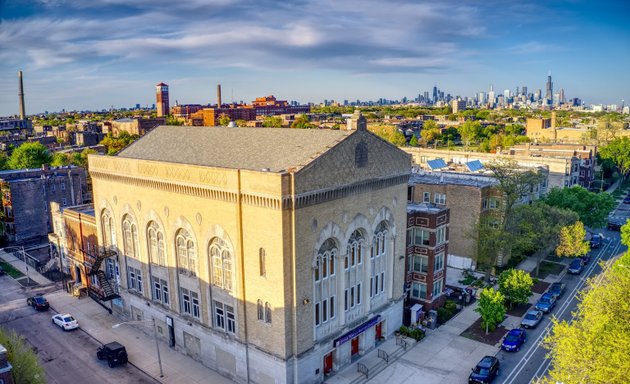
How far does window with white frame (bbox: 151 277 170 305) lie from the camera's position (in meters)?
43.1

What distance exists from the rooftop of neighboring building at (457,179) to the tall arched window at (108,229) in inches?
1425

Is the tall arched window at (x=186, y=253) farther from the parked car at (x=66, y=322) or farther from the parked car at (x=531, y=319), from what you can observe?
the parked car at (x=531, y=319)

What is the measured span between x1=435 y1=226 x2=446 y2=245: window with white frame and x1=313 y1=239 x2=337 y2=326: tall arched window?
15.0 meters

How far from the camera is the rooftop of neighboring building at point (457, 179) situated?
62.3 metres

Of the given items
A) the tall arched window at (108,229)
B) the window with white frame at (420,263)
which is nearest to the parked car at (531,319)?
the window with white frame at (420,263)

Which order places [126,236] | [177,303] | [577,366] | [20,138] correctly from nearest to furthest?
[577,366] < [177,303] < [126,236] < [20,138]

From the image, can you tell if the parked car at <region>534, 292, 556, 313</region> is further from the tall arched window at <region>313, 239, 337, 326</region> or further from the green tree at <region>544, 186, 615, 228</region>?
the tall arched window at <region>313, 239, 337, 326</region>

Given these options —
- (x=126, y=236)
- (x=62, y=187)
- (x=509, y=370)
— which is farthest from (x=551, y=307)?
(x=62, y=187)

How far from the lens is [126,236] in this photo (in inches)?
1831

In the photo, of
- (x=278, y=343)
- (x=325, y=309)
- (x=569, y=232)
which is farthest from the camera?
Answer: (x=569, y=232)

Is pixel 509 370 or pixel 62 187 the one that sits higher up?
pixel 62 187

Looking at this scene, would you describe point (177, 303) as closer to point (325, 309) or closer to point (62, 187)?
point (325, 309)

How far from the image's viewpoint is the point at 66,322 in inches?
1838

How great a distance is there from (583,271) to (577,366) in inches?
1567
